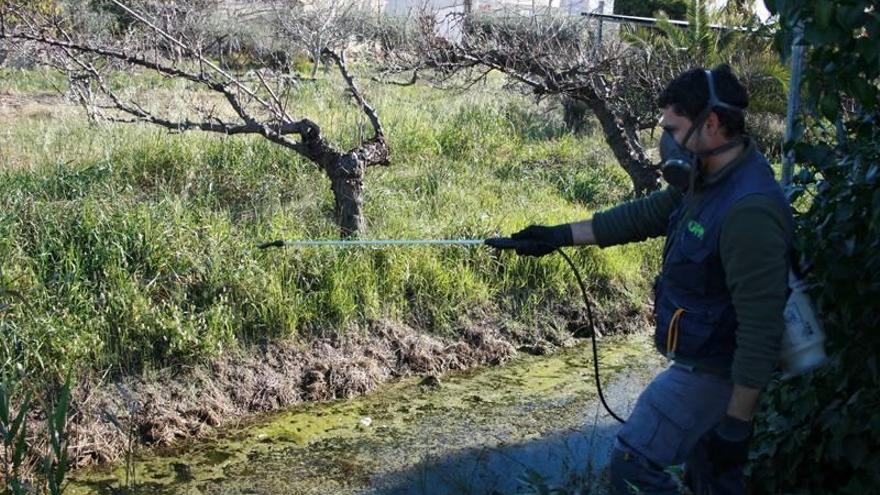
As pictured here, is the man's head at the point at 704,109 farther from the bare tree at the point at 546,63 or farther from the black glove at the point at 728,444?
the bare tree at the point at 546,63

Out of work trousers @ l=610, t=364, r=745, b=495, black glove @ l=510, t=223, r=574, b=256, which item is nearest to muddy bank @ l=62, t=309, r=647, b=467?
black glove @ l=510, t=223, r=574, b=256

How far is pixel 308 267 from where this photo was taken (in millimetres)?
6816

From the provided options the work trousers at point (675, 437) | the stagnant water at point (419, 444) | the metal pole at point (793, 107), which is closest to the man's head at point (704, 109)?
the metal pole at point (793, 107)

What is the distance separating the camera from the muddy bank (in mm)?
5492

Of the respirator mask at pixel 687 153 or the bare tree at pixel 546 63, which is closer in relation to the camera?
the respirator mask at pixel 687 153

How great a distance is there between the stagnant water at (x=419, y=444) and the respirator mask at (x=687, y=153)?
179 centimetres

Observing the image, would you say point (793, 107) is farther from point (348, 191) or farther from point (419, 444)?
point (348, 191)

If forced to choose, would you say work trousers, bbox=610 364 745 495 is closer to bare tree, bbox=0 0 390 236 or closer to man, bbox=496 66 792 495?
man, bbox=496 66 792 495

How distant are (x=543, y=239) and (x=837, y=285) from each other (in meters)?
1.12

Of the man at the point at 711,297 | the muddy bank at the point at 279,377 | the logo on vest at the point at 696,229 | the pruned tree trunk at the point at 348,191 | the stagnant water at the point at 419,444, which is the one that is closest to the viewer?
the man at the point at 711,297

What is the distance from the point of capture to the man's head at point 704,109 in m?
2.86

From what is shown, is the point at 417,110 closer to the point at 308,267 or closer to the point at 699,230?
the point at 308,267

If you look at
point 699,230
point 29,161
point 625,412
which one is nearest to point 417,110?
point 29,161

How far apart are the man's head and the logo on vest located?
0.22m
